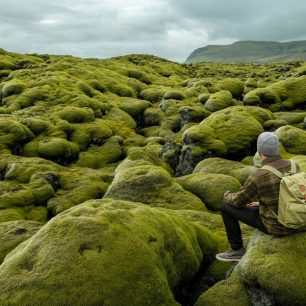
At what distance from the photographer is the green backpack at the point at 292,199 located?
13.0m

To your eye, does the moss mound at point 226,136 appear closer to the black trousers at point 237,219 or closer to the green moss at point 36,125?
the green moss at point 36,125

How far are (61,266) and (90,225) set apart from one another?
64.9 inches

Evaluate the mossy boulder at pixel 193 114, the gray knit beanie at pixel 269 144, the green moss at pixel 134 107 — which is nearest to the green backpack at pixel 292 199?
the gray knit beanie at pixel 269 144

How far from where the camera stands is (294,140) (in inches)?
1531

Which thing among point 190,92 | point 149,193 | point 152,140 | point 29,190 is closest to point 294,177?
point 149,193

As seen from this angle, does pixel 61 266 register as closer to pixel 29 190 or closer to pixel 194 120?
pixel 29 190

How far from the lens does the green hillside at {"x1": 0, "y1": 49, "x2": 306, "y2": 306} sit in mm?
12375

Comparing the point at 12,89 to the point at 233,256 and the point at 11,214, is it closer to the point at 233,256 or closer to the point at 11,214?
the point at 11,214

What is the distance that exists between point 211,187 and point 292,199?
47.2 ft

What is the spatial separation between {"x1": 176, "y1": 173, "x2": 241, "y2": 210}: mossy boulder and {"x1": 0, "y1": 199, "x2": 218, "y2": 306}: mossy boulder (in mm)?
12122

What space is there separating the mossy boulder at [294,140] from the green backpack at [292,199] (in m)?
26.3

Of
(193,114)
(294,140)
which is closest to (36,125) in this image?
(193,114)

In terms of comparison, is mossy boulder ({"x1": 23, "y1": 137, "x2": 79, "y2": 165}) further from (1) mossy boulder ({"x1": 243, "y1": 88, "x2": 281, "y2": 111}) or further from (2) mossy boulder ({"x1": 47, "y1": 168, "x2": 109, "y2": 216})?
(1) mossy boulder ({"x1": 243, "y1": 88, "x2": 281, "y2": 111})

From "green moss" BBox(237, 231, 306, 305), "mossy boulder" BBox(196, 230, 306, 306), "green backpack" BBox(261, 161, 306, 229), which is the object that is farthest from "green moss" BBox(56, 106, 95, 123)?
"green backpack" BBox(261, 161, 306, 229)
